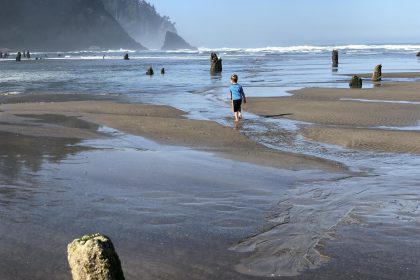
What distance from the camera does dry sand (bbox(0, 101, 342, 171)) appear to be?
32.5 ft

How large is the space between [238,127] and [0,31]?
14278 centimetres

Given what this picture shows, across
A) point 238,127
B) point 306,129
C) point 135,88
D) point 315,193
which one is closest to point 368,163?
point 315,193

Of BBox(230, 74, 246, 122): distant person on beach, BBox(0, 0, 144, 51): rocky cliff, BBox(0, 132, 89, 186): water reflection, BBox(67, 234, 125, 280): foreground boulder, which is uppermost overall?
BBox(0, 0, 144, 51): rocky cliff

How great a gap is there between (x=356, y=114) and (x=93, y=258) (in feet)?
45.0

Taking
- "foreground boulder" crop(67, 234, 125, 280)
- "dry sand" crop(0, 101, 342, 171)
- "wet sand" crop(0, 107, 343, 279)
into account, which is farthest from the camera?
"dry sand" crop(0, 101, 342, 171)

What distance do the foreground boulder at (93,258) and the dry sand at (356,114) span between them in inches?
327

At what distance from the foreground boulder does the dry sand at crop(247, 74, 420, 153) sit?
8.31 m

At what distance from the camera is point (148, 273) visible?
4.70m

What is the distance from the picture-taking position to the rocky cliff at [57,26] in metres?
144

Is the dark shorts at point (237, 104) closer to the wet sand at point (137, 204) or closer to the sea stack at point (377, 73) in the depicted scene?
the wet sand at point (137, 204)

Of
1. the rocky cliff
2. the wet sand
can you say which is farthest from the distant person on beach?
the rocky cliff

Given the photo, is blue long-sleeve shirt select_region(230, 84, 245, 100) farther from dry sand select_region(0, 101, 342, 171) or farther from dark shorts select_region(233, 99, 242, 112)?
dry sand select_region(0, 101, 342, 171)

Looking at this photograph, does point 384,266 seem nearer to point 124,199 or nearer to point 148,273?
point 148,273

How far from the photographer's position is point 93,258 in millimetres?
3408
